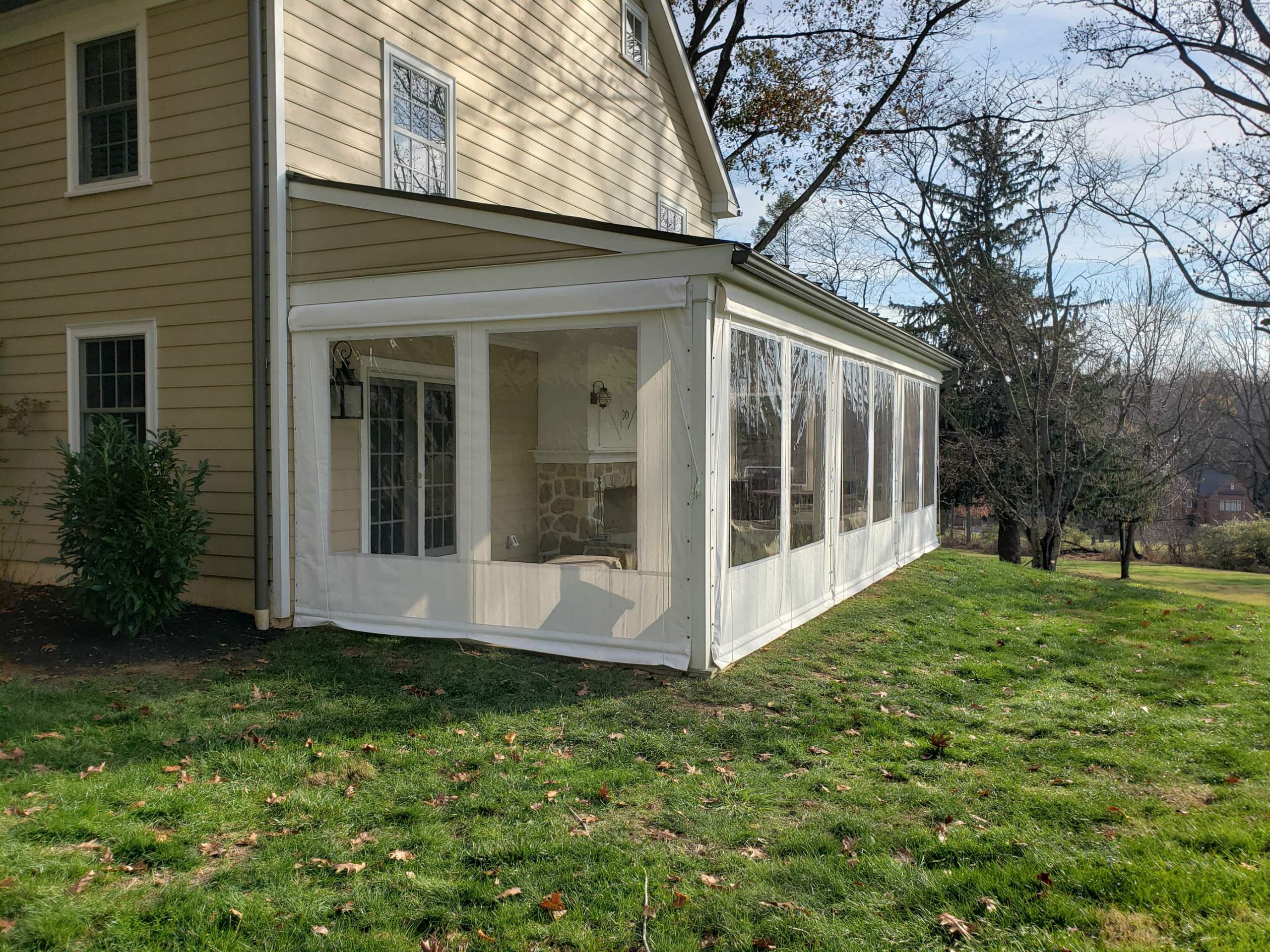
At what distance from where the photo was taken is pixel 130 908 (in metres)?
3.11

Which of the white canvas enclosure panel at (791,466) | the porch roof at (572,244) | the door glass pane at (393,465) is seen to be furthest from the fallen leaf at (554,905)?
the door glass pane at (393,465)

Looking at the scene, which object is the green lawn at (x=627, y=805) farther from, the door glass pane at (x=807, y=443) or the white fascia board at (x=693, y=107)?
the white fascia board at (x=693, y=107)

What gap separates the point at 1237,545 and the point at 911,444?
18.5 meters

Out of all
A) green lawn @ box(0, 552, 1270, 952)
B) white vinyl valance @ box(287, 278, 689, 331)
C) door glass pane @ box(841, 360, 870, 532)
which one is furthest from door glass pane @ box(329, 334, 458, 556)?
door glass pane @ box(841, 360, 870, 532)

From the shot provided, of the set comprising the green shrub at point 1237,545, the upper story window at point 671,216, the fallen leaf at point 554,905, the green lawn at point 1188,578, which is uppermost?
the upper story window at point 671,216

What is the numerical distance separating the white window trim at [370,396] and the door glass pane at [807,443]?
9.48 ft

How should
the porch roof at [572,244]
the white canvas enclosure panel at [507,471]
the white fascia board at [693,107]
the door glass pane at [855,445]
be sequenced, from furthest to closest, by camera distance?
the white fascia board at [693,107] < the door glass pane at [855,445] < the white canvas enclosure panel at [507,471] < the porch roof at [572,244]

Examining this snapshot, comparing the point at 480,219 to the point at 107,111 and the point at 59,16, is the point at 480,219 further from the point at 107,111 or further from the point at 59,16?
the point at 59,16

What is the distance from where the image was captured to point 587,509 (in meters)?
7.06

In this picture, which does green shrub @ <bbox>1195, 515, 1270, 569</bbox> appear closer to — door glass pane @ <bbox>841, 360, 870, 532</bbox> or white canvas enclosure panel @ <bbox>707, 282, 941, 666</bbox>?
white canvas enclosure panel @ <bbox>707, 282, 941, 666</bbox>

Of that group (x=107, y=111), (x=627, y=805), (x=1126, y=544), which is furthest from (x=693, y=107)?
(x=1126, y=544)

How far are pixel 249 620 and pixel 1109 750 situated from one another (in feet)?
20.5

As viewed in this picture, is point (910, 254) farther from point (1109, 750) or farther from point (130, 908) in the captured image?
point (130, 908)

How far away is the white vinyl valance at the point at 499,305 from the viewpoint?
607 cm
